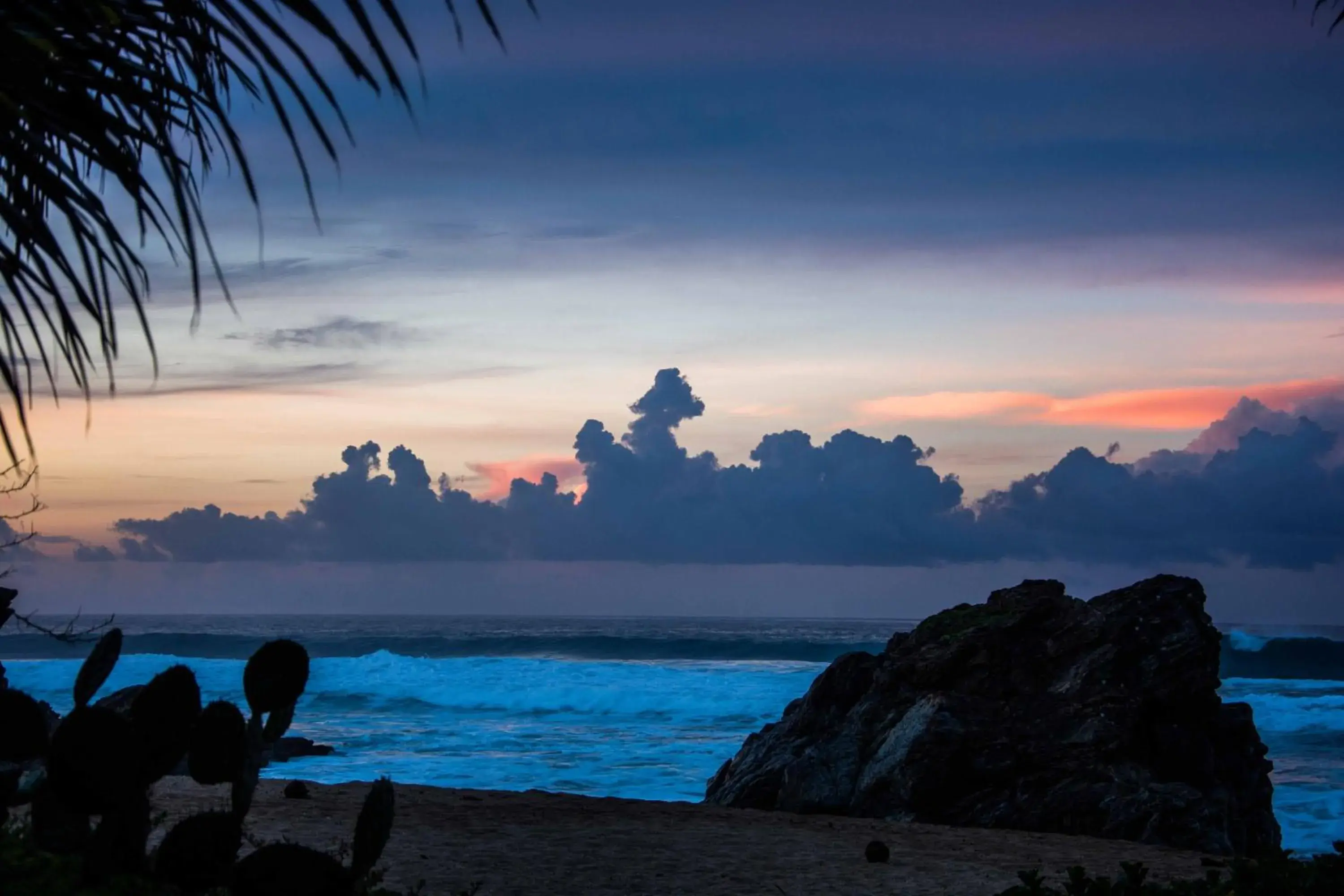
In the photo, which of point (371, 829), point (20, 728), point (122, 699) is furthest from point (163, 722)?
point (122, 699)

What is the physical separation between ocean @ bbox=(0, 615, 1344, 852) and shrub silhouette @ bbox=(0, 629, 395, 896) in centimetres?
1453

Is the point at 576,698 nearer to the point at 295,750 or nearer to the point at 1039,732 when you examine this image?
the point at 295,750

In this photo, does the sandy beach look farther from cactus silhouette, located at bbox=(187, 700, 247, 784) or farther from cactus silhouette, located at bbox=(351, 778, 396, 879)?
cactus silhouette, located at bbox=(351, 778, 396, 879)

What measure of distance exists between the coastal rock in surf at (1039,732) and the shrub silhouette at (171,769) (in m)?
7.36

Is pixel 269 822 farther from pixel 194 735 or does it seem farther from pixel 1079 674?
pixel 1079 674

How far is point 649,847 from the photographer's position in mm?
10117

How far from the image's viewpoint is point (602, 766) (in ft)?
79.3


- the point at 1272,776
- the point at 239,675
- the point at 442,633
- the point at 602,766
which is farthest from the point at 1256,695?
the point at 442,633

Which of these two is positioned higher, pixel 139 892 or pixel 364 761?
pixel 139 892

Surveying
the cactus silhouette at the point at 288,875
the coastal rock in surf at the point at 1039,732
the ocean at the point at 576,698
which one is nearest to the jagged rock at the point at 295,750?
the ocean at the point at 576,698

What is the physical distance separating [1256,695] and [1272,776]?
59.5 ft

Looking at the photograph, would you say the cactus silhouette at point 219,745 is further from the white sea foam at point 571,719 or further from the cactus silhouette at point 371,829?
the white sea foam at point 571,719

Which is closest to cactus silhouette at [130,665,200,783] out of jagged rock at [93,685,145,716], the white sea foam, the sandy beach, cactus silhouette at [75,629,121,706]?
cactus silhouette at [75,629,121,706]

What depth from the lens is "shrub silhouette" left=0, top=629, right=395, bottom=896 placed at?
5.88m
